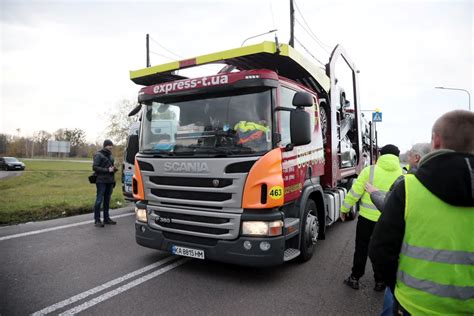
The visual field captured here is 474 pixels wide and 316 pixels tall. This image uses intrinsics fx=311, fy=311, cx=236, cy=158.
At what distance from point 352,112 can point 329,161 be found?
2.86m

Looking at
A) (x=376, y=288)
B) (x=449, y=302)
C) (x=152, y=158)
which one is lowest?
(x=376, y=288)

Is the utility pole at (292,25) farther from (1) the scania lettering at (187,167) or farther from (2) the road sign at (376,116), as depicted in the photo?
(1) the scania lettering at (187,167)

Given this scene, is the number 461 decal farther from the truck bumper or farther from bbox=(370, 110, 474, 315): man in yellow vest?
bbox=(370, 110, 474, 315): man in yellow vest

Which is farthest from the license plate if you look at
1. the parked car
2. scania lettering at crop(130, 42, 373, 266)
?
the parked car

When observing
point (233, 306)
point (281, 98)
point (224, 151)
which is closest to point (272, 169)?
point (224, 151)

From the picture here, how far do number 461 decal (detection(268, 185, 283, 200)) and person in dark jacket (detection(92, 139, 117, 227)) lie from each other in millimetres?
4551

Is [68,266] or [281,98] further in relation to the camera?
[68,266]

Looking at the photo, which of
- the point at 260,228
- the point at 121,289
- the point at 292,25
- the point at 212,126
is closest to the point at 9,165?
the point at 292,25

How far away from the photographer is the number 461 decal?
3.54 meters

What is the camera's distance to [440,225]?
1.65 metres

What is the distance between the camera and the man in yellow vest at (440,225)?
1.59 m

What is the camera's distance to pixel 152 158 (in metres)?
4.16

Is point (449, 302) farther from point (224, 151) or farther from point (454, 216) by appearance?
point (224, 151)

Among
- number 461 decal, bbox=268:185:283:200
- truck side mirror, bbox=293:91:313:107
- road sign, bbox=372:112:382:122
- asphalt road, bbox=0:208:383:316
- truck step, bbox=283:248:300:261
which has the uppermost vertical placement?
road sign, bbox=372:112:382:122
